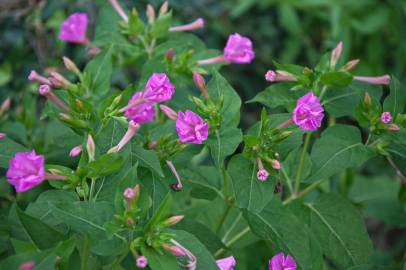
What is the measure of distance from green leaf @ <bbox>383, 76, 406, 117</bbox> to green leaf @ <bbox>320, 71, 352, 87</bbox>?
0.38 feet

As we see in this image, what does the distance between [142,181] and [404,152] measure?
0.72 meters

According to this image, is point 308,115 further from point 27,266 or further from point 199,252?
point 27,266

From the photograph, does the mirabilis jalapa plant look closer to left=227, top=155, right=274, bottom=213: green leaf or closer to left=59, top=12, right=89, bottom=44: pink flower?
left=227, top=155, right=274, bottom=213: green leaf

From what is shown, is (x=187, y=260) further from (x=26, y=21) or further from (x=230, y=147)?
(x=26, y=21)

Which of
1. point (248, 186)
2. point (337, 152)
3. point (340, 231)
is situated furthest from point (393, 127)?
point (248, 186)

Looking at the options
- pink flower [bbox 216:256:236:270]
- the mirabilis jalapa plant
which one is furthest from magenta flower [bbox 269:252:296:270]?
pink flower [bbox 216:256:236:270]

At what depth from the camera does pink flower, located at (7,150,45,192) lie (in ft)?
4.08

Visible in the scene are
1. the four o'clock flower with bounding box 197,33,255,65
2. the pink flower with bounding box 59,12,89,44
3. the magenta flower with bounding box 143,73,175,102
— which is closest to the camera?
the magenta flower with bounding box 143,73,175,102

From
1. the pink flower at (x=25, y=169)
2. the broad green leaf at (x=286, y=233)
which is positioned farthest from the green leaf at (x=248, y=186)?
the pink flower at (x=25, y=169)

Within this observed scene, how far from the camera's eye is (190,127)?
1412 millimetres

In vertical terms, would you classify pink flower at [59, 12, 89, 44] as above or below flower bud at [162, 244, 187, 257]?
above

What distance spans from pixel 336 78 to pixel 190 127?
1.49 ft

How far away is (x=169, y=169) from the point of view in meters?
1.50

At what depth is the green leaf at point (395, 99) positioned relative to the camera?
1527 mm
